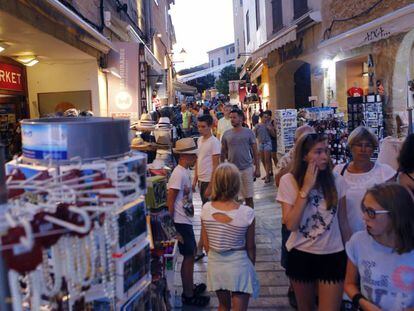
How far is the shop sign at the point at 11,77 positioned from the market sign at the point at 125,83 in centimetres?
198

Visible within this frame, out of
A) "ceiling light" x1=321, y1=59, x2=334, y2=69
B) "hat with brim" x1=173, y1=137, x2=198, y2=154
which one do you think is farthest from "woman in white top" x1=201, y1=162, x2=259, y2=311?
"ceiling light" x1=321, y1=59, x2=334, y2=69

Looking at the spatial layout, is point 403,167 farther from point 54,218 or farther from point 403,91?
point 403,91

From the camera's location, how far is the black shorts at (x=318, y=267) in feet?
10.3

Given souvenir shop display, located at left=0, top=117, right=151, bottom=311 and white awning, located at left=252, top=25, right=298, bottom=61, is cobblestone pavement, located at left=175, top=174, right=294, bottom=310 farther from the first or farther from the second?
white awning, located at left=252, top=25, right=298, bottom=61

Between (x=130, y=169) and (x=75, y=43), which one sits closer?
(x=130, y=169)

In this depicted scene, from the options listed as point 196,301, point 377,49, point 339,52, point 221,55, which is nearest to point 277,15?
point 377,49

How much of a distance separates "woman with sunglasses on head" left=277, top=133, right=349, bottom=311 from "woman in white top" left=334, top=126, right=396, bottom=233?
10.0 inches

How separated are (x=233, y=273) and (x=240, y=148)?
11.7 ft

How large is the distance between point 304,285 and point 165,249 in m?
1.26

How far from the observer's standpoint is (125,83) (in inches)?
390

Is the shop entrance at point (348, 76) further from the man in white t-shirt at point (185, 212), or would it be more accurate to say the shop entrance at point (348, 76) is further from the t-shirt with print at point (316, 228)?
the t-shirt with print at point (316, 228)

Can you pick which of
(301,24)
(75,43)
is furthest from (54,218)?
(301,24)

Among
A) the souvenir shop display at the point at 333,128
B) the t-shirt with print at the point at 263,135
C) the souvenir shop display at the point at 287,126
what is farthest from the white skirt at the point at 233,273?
the t-shirt with print at the point at 263,135

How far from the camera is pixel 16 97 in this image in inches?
340
